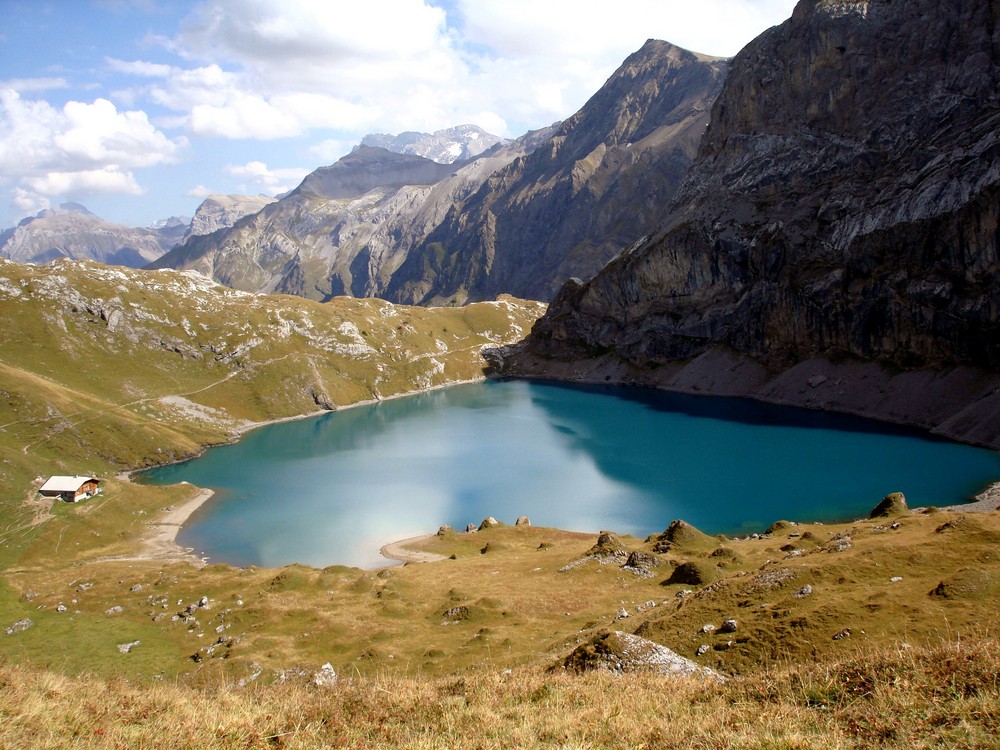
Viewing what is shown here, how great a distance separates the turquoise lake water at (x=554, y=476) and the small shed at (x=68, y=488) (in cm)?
1637

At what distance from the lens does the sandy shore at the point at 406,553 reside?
7675 centimetres

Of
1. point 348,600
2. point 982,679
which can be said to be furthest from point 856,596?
point 348,600

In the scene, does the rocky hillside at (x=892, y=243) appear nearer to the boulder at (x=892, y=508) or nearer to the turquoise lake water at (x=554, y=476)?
the turquoise lake water at (x=554, y=476)

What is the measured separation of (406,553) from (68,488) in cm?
5331

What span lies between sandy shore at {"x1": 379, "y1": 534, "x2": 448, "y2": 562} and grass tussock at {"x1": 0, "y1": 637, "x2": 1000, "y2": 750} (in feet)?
202

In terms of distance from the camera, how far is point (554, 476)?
114500 millimetres

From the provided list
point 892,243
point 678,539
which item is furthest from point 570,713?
point 892,243

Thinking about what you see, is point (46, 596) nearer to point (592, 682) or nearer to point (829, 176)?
point (592, 682)

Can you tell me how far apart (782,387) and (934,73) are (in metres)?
96.9

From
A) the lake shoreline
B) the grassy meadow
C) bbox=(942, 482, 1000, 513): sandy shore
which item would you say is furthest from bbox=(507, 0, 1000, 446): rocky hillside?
the lake shoreline

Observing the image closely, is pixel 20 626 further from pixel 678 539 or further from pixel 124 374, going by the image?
pixel 124 374

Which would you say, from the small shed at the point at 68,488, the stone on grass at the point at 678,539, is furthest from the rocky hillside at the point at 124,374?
the stone on grass at the point at 678,539

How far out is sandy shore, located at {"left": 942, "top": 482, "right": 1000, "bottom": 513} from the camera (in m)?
77.9

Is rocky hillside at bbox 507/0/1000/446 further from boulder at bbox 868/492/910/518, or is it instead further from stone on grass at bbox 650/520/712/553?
stone on grass at bbox 650/520/712/553
